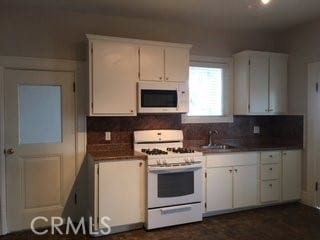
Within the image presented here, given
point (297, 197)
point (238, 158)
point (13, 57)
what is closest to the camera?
point (13, 57)

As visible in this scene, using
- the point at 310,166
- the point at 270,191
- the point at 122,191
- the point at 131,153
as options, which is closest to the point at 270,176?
the point at 270,191

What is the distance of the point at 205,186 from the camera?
375cm

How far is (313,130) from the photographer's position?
412 cm

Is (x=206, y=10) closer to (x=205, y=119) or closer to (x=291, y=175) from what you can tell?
(x=205, y=119)

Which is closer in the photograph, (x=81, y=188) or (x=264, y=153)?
(x=81, y=188)

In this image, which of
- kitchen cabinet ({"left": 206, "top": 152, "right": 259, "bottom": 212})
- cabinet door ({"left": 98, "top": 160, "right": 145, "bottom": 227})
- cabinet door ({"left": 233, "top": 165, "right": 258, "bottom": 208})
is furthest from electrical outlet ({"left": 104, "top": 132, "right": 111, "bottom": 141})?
cabinet door ({"left": 233, "top": 165, "right": 258, "bottom": 208})

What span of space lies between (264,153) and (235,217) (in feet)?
3.18

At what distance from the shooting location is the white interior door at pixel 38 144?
342cm

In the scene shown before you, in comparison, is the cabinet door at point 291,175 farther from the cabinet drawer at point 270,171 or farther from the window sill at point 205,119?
the window sill at point 205,119

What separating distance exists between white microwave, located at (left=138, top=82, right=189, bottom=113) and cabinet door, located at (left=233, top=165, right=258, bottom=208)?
112cm

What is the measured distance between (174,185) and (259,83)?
6.65 feet

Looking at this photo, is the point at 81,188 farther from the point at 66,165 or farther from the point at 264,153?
the point at 264,153

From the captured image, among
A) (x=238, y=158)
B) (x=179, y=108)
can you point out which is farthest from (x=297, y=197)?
(x=179, y=108)

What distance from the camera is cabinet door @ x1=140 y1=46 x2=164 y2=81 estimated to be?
3.64 m
